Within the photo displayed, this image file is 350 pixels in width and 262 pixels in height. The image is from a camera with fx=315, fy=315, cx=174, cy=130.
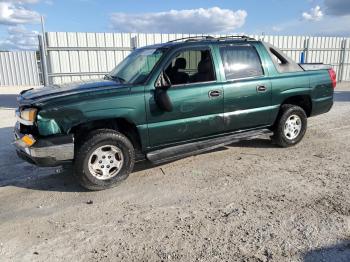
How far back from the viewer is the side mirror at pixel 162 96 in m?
4.23

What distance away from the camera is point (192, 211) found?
3.54 m

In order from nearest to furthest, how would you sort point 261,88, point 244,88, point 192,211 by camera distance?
point 192,211 → point 244,88 → point 261,88

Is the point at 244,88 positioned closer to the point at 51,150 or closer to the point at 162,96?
the point at 162,96

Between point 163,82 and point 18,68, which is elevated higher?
point 18,68

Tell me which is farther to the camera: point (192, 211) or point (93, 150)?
point (93, 150)

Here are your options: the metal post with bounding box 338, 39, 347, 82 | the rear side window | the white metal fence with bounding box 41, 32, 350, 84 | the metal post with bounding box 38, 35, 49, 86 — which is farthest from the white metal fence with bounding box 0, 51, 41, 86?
the metal post with bounding box 338, 39, 347, 82

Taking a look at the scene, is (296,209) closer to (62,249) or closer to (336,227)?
(336,227)

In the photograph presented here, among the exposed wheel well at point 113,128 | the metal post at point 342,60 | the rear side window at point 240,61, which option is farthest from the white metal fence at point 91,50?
the rear side window at point 240,61

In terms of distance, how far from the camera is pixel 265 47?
5387 millimetres

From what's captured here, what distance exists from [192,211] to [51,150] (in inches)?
71.8

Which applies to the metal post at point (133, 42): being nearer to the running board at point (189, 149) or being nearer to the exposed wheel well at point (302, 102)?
the exposed wheel well at point (302, 102)

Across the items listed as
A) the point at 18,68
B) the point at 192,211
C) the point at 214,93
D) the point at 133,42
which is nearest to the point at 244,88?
the point at 214,93

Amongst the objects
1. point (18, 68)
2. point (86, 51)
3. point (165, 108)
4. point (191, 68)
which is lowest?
point (165, 108)

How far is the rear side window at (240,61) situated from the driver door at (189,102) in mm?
253
